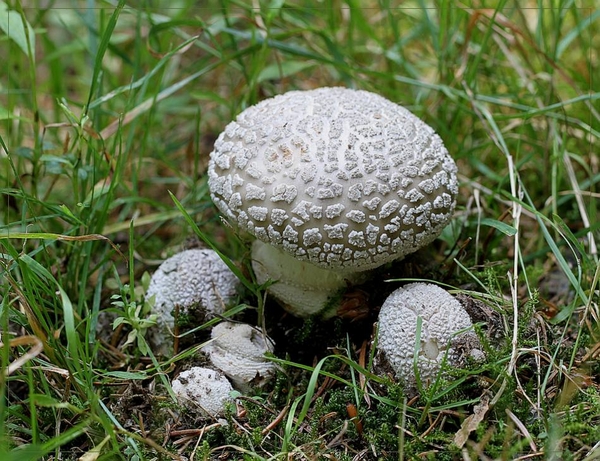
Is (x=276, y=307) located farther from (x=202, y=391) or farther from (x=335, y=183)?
(x=335, y=183)

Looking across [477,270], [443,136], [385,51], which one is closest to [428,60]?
[385,51]

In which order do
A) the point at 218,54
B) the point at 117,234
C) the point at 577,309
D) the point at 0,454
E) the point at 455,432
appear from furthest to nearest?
the point at 117,234 < the point at 218,54 < the point at 577,309 < the point at 455,432 < the point at 0,454

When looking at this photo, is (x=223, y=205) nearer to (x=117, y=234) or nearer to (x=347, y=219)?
(x=347, y=219)

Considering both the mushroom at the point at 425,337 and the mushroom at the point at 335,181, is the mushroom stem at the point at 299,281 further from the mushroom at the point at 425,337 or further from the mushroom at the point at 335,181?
the mushroom at the point at 425,337

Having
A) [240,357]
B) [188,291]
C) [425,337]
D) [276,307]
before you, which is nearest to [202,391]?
[240,357]

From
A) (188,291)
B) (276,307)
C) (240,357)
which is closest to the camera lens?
(240,357)
